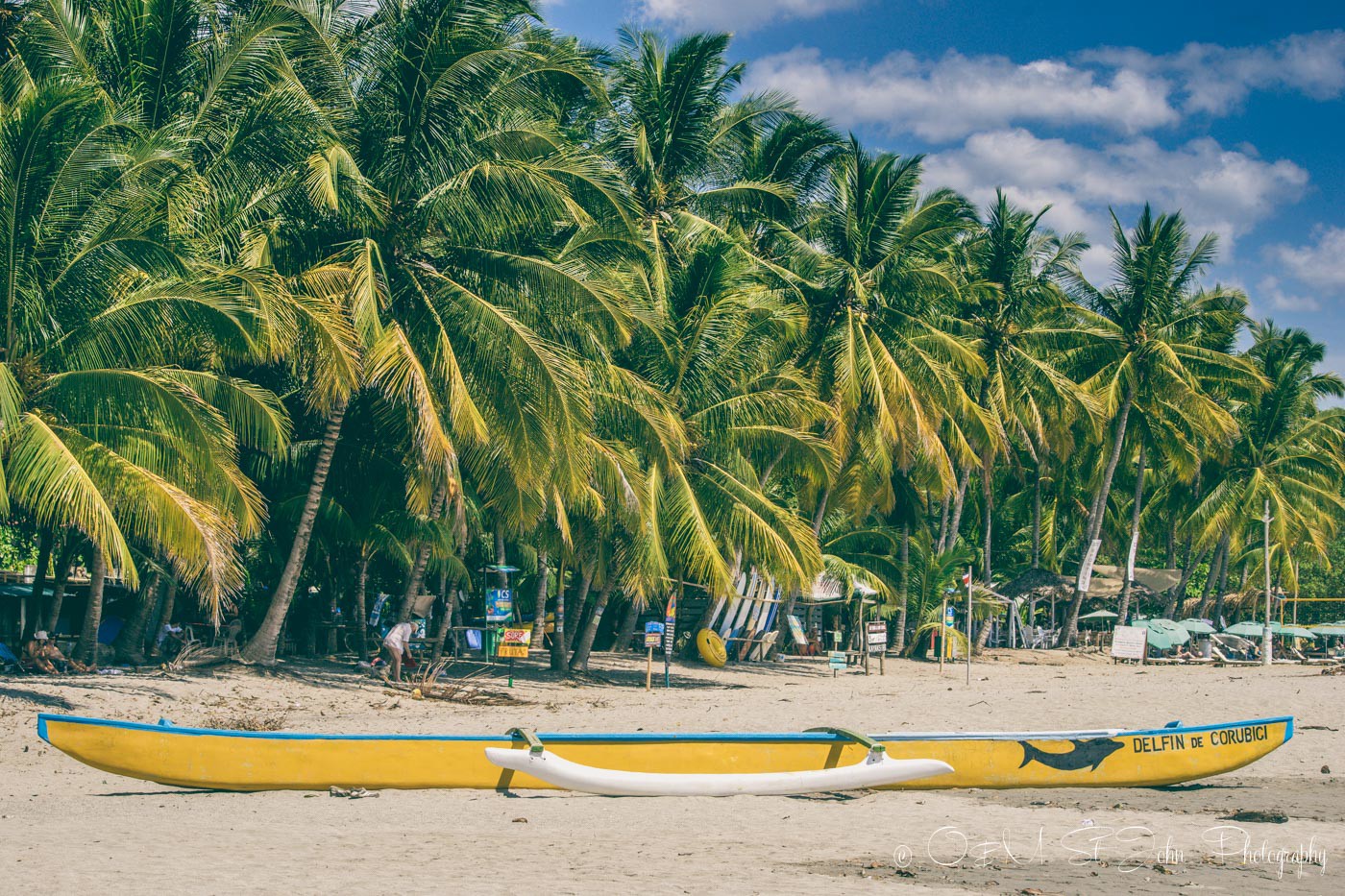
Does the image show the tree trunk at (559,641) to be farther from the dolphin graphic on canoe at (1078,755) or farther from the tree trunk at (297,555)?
the dolphin graphic on canoe at (1078,755)

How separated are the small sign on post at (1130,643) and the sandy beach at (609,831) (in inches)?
510

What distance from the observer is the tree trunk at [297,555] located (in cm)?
1645

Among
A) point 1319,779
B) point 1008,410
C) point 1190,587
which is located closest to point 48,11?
point 1319,779

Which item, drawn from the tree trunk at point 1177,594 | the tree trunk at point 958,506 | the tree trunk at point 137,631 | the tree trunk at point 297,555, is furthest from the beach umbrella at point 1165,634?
the tree trunk at point 137,631

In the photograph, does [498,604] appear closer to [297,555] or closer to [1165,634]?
[297,555]

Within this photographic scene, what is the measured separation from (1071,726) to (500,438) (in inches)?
333

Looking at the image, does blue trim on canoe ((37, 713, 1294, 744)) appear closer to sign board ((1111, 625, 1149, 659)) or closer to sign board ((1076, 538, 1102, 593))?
sign board ((1111, 625, 1149, 659))

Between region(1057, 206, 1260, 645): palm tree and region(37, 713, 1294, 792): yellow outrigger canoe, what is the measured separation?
21521 mm

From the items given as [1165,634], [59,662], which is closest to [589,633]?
[59,662]

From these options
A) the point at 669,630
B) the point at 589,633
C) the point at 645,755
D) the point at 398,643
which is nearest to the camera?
the point at 645,755

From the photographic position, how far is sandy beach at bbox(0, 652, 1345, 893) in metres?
7.02

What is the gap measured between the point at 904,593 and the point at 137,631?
17503mm

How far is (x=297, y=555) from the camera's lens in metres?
16.6

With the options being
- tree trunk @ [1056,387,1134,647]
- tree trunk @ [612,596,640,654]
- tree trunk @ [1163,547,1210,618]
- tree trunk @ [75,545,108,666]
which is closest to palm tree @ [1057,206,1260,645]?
tree trunk @ [1056,387,1134,647]
